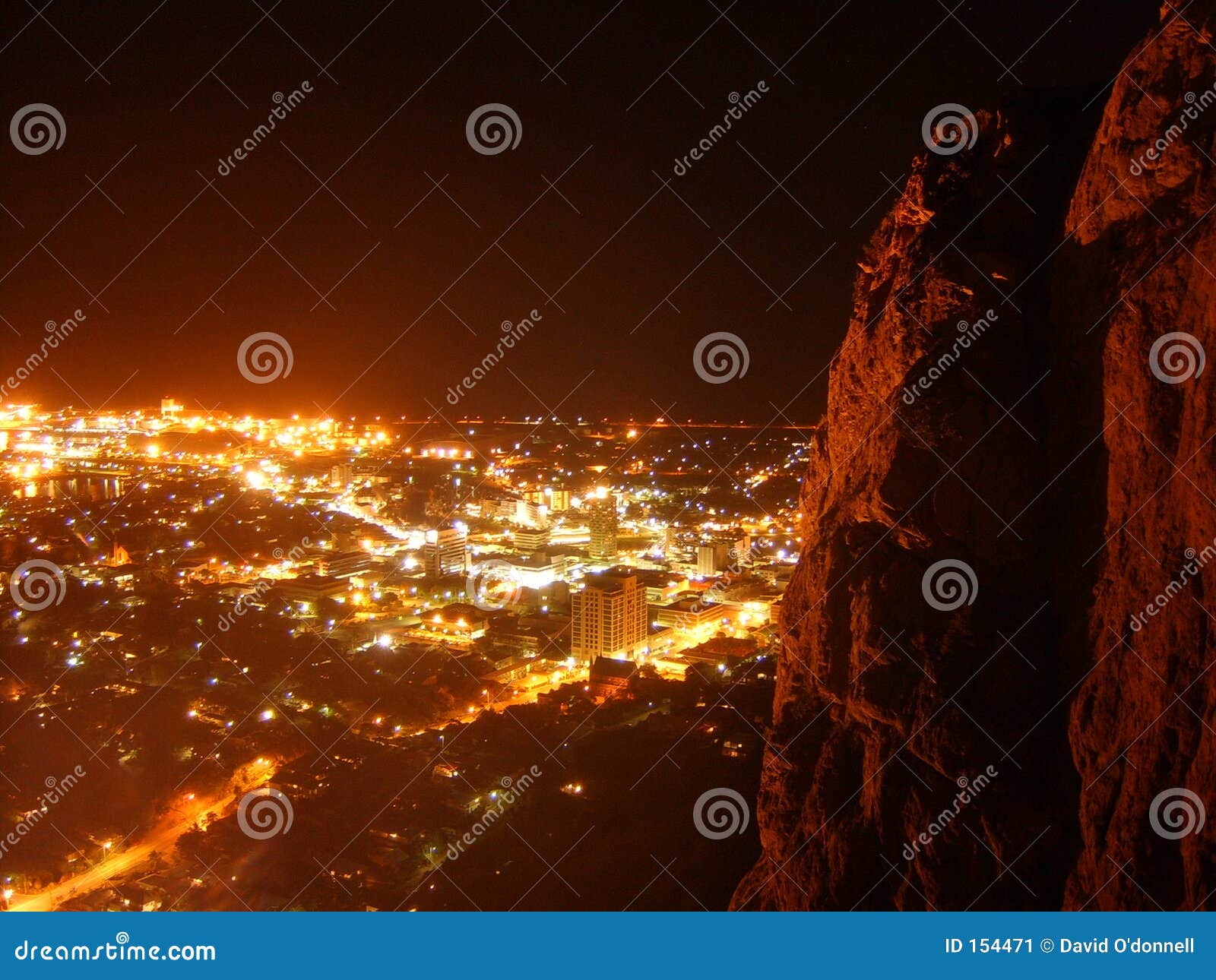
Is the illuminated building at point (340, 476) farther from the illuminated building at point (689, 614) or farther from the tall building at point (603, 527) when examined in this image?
the illuminated building at point (689, 614)

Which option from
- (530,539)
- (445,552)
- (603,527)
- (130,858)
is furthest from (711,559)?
(130,858)

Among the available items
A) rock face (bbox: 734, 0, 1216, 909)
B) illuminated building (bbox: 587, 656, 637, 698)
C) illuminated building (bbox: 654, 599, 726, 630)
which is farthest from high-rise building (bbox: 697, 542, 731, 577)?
rock face (bbox: 734, 0, 1216, 909)

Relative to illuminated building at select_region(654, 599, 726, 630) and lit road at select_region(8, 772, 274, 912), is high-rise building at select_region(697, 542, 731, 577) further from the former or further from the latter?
lit road at select_region(8, 772, 274, 912)

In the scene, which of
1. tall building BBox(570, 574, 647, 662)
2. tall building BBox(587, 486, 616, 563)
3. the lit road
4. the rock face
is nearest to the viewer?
the rock face

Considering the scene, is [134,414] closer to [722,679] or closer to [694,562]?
[694,562]

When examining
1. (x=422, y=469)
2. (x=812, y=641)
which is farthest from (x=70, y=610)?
(x=422, y=469)

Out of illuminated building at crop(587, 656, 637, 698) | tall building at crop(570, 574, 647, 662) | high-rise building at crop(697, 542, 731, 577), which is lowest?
illuminated building at crop(587, 656, 637, 698)

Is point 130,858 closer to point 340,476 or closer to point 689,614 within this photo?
point 689,614
